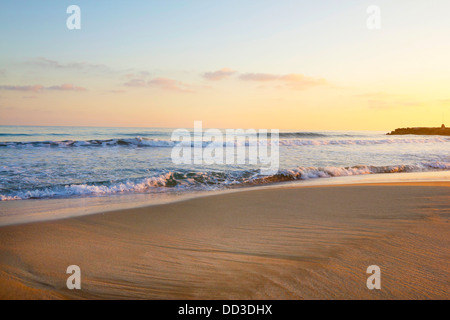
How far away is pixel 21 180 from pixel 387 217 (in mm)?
9809

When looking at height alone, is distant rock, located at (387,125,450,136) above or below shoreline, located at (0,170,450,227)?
above

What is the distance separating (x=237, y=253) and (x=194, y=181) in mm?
6925

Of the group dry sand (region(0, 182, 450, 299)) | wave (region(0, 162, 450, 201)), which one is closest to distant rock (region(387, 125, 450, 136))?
wave (region(0, 162, 450, 201))

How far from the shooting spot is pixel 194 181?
1052 cm

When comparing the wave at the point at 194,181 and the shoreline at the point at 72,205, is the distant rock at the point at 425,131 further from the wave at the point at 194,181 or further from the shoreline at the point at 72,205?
the shoreline at the point at 72,205

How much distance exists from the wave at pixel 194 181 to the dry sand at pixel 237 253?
317cm

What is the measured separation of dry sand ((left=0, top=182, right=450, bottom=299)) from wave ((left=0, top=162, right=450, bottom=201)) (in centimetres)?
317

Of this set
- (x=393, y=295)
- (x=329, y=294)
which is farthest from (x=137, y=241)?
(x=393, y=295)

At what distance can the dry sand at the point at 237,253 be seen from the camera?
2.80 m

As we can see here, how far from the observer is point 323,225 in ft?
16.0

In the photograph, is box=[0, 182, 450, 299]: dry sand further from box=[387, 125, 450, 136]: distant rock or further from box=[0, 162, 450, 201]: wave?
box=[387, 125, 450, 136]: distant rock

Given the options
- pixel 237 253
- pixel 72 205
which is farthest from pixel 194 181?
pixel 237 253

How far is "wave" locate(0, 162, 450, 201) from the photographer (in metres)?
8.30

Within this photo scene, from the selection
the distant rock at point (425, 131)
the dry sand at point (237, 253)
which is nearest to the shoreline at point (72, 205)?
the dry sand at point (237, 253)
